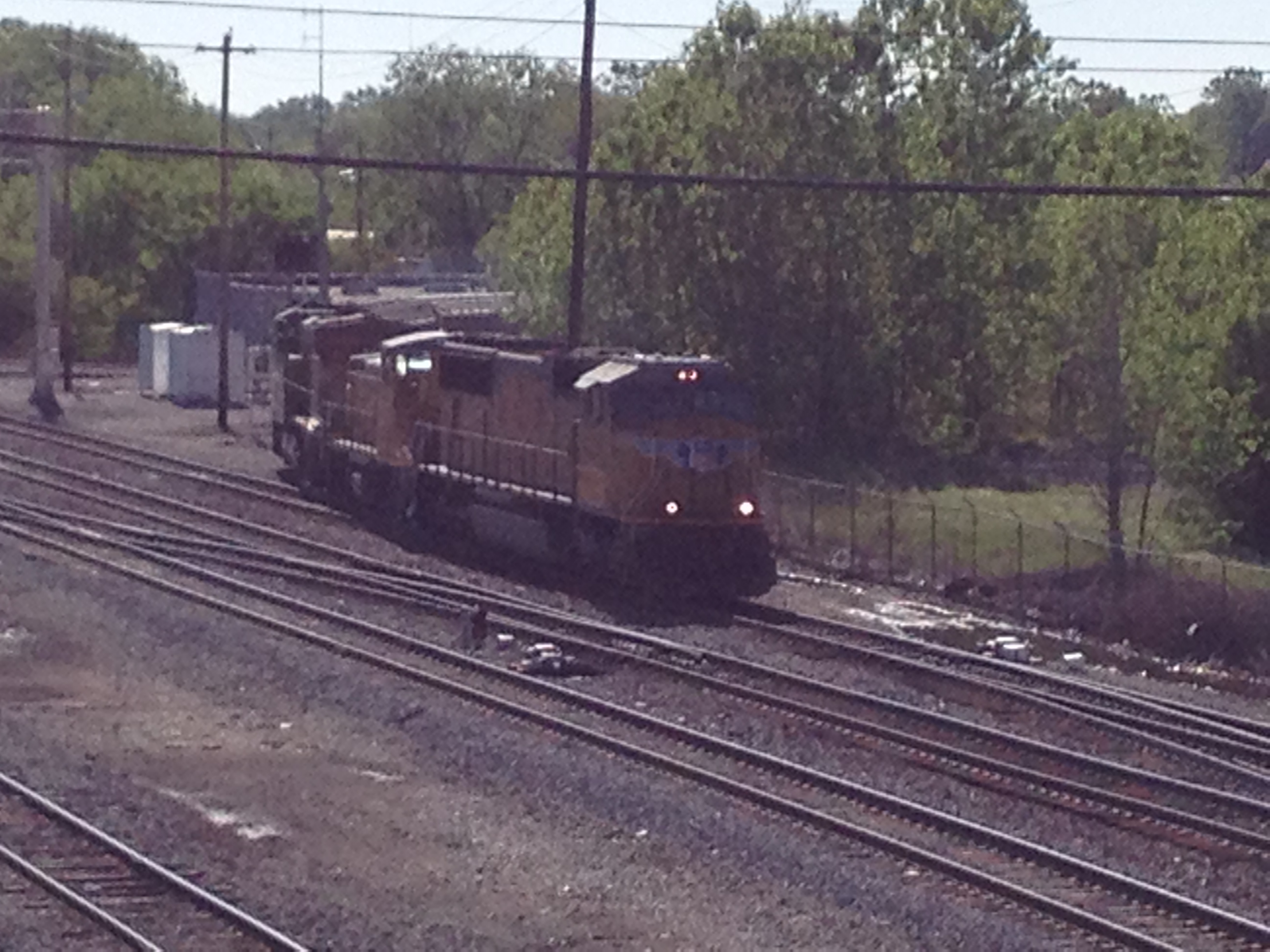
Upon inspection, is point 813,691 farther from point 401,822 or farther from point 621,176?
point 401,822

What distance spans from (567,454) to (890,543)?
548 cm

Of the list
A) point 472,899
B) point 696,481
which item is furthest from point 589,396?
point 472,899

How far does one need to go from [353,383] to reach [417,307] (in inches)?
712

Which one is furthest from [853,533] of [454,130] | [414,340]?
[454,130]

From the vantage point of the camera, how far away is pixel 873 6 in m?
52.9

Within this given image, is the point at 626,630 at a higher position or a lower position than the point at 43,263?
lower

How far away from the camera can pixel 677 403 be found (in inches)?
1055

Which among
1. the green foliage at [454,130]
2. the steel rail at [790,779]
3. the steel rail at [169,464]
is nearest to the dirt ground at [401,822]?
the steel rail at [790,779]

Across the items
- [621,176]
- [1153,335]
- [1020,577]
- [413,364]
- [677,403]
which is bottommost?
[1020,577]

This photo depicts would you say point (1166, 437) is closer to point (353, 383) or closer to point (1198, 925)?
point (353, 383)

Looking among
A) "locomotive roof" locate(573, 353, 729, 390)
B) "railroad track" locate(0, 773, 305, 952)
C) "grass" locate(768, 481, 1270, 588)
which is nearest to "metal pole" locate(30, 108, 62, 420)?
"grass" locate(768, 481, 1270, 588)

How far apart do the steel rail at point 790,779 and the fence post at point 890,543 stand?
872 cm

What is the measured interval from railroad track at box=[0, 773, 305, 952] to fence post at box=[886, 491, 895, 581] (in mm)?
16315

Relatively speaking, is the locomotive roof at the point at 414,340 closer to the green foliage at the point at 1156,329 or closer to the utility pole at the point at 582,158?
the utility pole at the point at 582,158
